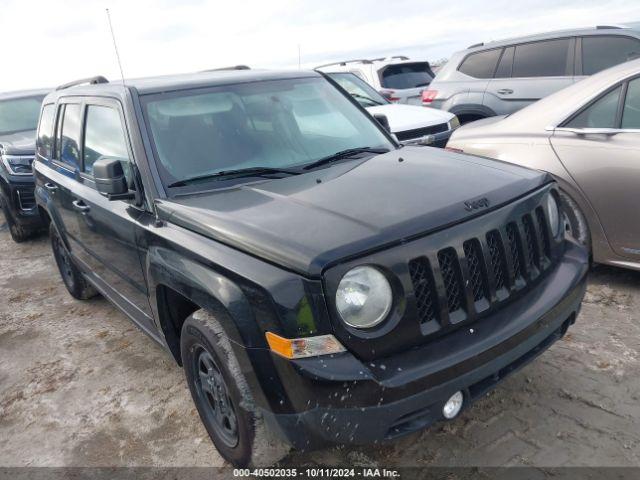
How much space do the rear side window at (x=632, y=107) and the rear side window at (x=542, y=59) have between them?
320 cm

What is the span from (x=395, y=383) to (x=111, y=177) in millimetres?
1806

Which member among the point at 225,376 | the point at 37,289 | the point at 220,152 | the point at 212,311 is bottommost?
the point at 37,289

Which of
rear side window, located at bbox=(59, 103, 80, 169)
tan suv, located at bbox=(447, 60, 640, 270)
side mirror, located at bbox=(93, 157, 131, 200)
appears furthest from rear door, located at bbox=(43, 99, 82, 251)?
tan suv, located at bbox=(447, 60, 640, 270)

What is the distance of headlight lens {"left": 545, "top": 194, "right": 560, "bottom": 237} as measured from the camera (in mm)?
2712

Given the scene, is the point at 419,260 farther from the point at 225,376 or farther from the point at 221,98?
the point at 221,98

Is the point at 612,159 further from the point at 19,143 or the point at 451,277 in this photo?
the point at 19,143

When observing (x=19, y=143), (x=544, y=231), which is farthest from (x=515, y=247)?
(x=19, y=143)

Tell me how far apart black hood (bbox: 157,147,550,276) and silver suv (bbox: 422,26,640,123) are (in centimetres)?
451

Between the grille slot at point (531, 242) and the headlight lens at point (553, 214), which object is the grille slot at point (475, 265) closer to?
the grille slot at point (531, 242)

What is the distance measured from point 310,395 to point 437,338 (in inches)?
22.0

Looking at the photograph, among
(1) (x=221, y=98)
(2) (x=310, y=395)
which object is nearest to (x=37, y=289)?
(1) (x=221, y=98)

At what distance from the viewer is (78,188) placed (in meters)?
3.75

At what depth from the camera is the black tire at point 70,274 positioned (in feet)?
15.7

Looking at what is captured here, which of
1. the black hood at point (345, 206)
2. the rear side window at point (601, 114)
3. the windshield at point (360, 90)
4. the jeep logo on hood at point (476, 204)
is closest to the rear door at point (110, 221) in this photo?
the black hood at point (345, 206)
